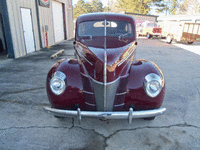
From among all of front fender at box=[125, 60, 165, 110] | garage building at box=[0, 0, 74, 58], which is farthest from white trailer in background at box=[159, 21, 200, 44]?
front fender at box=[125, 60, 165, 110]

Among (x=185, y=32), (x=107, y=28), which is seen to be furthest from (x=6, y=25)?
(x=185, y=32)

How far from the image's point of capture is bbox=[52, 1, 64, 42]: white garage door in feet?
43.0

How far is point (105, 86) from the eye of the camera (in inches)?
91.0

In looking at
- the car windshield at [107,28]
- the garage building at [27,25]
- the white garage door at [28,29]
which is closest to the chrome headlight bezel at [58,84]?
the car windshield at [107,28]

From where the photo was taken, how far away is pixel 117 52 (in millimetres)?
2594

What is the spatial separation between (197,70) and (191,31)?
29.0ft

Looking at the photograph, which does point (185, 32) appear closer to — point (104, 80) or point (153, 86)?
point (153, 86)

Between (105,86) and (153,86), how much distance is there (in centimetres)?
81

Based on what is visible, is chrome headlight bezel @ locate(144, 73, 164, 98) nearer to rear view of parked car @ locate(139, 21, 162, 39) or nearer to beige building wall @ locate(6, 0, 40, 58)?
beige building wall @ locate(6, 0, 40, 58)

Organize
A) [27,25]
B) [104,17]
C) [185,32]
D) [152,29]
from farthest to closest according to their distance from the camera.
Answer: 1. [152,29]
2. [185,32]
3. [27,25]
4. [104,17]

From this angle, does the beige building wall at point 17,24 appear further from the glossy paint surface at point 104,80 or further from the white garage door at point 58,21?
the glossy paint surface at point 104,80

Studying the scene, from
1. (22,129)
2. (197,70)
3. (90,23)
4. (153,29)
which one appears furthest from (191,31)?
(22,129)

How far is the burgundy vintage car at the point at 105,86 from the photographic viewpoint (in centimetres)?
233

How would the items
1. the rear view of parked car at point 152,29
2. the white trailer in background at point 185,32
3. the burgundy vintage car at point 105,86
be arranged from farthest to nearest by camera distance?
the rear view of parked car at point 152,29
the white trailer in background at point 185,32
the burgundy vintage car at point 105,86
